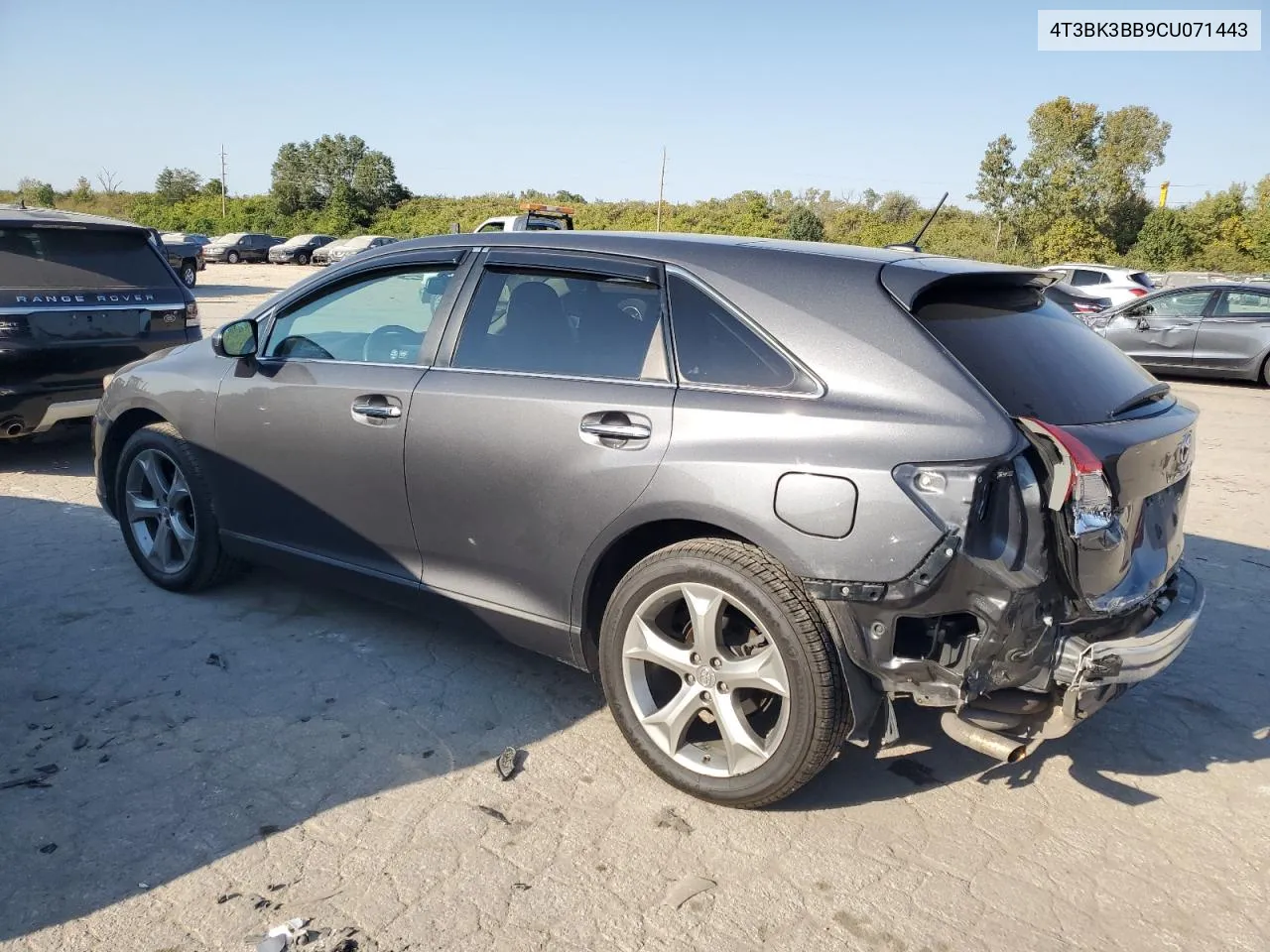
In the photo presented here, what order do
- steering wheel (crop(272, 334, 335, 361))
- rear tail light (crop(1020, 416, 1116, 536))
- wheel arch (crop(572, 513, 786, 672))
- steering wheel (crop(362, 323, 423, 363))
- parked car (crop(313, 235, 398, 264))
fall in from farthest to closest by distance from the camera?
parked car (crop(313, 235, 398, 264))
steering wheel (crop(272, 334, 335, 361))
steering wheel (crop(362, 323, 423, 363))
wheel arch (crop(572, 513, 786, 672))
rear tail light (crop(1020, 416, 1116, 536))

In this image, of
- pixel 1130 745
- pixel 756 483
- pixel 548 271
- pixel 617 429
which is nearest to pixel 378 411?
pixel 548 271

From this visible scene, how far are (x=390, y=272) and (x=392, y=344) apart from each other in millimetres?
329

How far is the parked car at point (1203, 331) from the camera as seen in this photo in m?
14.0

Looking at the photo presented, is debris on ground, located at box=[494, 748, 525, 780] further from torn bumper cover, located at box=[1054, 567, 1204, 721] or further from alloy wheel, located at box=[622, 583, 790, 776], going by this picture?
torn bumper cover, located at box=[1054, 567, 1204, 721]

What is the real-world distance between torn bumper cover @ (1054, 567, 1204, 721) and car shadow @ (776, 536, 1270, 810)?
22.7 inches

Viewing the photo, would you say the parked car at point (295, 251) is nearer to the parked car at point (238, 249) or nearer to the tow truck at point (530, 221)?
the parked car at point (238, 249)

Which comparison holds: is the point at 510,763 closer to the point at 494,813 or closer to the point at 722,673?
the point at 494,813

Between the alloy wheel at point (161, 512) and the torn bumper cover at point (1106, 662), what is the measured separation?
12.2 feet

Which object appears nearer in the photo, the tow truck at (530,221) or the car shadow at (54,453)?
the car shadow at (54,453)

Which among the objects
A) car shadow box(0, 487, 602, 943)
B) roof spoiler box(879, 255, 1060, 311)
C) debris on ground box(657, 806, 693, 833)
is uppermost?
roof spoiler box(879, 255, 1060, 311)

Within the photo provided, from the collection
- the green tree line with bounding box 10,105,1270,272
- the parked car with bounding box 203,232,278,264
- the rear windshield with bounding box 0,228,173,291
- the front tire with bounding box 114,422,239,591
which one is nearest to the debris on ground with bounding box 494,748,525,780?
the front tire with bounding box 114,422,239,591

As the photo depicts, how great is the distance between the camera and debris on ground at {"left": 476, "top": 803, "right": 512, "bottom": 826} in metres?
2.98

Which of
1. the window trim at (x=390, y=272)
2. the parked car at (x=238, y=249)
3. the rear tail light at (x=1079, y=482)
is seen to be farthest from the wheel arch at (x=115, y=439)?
the parked car at (x=238, y=249)

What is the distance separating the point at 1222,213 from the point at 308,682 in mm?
51942
